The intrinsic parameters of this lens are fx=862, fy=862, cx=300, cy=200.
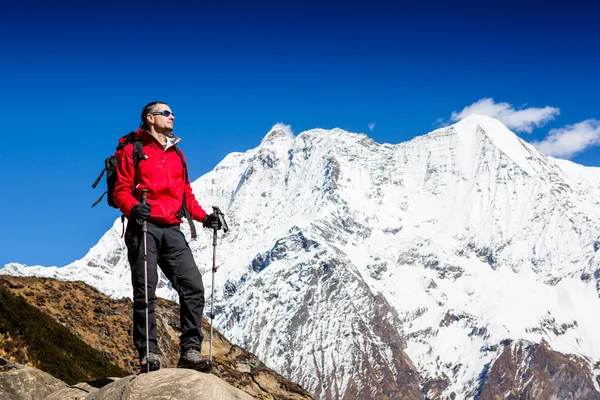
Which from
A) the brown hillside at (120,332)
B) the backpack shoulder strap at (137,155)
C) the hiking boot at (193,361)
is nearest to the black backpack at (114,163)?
the backpack shoulder strap at (137,155)

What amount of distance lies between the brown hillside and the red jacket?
692 inches

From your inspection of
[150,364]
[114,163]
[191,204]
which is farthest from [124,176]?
[150,364]

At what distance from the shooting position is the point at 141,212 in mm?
14070

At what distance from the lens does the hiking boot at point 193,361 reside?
47.0ft

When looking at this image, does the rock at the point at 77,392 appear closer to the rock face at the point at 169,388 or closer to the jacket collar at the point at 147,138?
the rock face at the point at 169,388

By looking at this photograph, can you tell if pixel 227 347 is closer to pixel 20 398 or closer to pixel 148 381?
pixel 20 398

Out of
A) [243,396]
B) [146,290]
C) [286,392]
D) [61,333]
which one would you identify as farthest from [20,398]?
[286,392]

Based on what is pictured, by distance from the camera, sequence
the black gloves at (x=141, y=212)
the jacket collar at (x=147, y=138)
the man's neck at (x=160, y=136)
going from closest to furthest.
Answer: the black gloves at (x=141, y=212) → the jacket collar at (x=147, y=138) → the man's neck at (x=160, y=136)

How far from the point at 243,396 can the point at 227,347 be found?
24.0m

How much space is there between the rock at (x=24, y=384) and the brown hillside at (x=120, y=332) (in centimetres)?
1490

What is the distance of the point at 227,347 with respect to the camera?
37.5 m

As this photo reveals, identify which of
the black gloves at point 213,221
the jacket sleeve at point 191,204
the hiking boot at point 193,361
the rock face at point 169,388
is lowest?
the rock face at point 169,388

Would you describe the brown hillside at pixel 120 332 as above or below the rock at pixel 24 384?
above

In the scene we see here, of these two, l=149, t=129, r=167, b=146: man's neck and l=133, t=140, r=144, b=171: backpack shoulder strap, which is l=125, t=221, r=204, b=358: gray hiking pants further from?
l=149, t=129, r=167, b=146: man's neck
